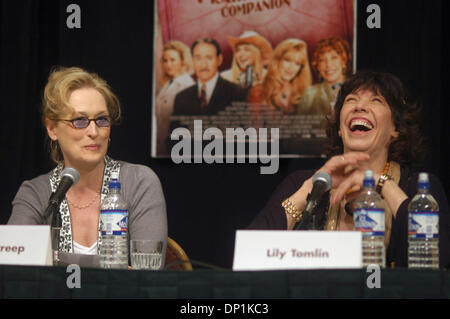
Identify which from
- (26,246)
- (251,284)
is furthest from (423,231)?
(26,246)

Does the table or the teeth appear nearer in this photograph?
the table

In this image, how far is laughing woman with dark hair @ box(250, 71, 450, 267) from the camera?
2.26 m

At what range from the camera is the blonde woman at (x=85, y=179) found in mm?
2535

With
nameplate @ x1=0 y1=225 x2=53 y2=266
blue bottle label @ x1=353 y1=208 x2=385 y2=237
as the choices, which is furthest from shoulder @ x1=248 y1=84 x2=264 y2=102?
nameplate @ x1=0 y1=225 x2=53 y2=266

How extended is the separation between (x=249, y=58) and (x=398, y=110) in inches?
50.2

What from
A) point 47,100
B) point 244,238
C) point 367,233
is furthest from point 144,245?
point 47,100

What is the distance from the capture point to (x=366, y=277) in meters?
1.49

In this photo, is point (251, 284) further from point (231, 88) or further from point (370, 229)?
point (231, 88)

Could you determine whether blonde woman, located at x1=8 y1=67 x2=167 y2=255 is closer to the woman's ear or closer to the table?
the woman's ear

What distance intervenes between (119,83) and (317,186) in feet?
6.56

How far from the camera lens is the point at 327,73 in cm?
360

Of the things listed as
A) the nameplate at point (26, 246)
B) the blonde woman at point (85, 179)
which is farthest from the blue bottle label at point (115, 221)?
the blonde woman at point (85, 179)

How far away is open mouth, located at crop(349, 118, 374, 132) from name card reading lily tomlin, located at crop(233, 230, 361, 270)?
0.91 m

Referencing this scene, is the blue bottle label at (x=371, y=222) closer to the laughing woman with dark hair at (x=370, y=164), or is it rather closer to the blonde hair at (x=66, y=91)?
the laughing woman with dark hair at (x=370, y=164)
